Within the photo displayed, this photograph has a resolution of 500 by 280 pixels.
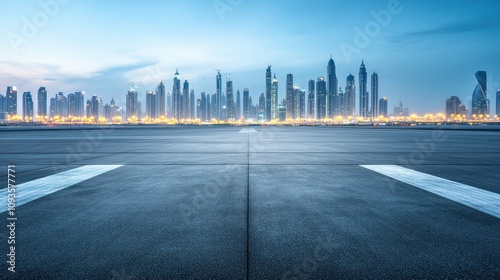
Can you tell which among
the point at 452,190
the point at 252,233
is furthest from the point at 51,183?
the point at 452,190

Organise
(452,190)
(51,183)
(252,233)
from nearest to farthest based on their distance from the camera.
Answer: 1. (252,233)
2. (452,190)
3. (51,183)

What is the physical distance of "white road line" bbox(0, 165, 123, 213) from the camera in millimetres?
5680

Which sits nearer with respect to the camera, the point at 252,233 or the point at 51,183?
the point at 252,233

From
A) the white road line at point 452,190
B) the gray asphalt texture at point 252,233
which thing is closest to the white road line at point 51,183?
the gray asphalt texture at point 252,233

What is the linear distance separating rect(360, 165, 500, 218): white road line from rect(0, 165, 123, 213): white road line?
8152 mm

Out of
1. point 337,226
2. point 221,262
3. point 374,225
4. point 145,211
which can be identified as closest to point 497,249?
point 374,225

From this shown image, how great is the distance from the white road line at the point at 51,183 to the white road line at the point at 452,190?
321 inches

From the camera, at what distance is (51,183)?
714cm

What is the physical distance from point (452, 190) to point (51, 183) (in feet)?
30.6

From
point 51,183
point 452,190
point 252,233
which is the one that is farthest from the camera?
point 51,183

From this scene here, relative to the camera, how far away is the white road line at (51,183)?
5.68m

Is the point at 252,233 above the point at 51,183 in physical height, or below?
below

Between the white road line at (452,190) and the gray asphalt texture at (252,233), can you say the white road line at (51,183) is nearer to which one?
the gray asphalt texture at (252,233)

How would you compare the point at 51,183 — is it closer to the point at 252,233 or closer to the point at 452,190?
the point at 252,233
